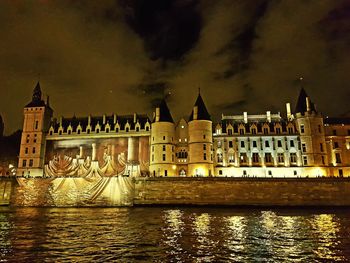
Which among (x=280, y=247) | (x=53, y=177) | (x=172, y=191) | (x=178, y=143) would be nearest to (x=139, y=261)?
(x=280, y=247)

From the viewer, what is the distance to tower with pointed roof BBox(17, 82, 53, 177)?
61500 millimetres

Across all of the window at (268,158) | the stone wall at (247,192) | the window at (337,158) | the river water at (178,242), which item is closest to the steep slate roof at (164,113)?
the stone wall at (247,192)

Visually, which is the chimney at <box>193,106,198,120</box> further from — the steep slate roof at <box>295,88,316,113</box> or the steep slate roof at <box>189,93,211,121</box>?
the steep slate roof at <box>295,88,316,113</box>

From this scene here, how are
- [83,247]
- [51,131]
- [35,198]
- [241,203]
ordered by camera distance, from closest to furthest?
[83,247]
[241,203]
[35,198]
[51,131]

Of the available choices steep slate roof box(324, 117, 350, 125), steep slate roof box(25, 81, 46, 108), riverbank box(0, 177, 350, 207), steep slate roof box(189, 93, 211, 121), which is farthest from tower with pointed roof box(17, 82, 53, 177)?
steep slate roof box(324, 117, 350, 125)

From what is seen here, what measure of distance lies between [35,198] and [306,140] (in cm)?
5184

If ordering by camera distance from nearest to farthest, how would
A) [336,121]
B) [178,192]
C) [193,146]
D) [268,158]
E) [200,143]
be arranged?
[178,192]
[200,143]
[193,146]
[268,158]
[336,121]

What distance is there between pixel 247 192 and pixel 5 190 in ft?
135

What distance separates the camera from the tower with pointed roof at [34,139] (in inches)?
2421

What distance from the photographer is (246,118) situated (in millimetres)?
65312

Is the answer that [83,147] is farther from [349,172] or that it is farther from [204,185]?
[349,172]

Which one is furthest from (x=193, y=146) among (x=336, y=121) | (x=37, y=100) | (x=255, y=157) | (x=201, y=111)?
(x=37, y=100)

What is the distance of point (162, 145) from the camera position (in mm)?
55406

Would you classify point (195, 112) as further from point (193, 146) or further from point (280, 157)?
point (280, 157)
